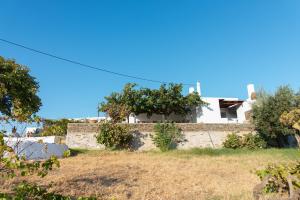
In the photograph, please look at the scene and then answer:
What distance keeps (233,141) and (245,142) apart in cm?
97

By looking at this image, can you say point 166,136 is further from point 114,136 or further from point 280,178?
point 280,178

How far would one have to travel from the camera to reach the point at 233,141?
21.8m

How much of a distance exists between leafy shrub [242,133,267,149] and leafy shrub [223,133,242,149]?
0.33 m

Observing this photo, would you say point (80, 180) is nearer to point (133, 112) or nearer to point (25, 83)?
point (25, 83)

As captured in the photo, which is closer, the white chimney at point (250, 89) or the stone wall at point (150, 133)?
the stone wall at point (150, 133)

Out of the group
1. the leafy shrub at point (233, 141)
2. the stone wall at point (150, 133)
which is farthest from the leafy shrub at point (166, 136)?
the leafy shrub at point (233, 141)

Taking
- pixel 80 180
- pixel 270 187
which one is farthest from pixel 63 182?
pixel 270 187

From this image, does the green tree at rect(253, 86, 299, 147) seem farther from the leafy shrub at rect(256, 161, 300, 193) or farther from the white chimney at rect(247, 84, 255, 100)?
the leafy shrub at rect(256, 161, 300, 193)

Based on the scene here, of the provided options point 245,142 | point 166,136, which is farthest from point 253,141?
point 166,136

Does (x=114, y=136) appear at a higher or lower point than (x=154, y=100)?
lower

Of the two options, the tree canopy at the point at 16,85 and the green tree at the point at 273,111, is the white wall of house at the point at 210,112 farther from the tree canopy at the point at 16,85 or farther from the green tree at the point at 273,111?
the tree canopy at the point at 16,85

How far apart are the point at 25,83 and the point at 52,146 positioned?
904 cm

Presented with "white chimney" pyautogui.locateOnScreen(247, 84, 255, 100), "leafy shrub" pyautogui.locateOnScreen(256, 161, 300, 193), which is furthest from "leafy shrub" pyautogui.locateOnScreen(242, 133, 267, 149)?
"leafy shrub" pyautogui.locateOnScreen(256, 161, 300, 193)

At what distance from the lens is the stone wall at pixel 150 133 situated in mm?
20484
